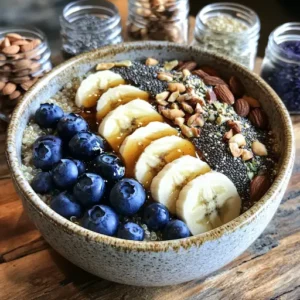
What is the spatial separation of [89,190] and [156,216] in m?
0.11

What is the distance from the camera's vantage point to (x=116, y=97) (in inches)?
40.4

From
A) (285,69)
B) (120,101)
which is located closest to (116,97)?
(120,101)

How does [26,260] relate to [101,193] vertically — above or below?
below

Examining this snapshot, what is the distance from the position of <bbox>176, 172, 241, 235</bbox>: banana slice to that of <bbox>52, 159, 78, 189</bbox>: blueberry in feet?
0.58

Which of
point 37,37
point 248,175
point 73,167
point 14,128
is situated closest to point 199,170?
point 248,175

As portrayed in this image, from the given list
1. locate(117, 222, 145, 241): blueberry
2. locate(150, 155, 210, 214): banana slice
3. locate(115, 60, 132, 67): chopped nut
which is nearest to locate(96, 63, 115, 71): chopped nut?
locate(115, 60, 132, 67): chopped nut

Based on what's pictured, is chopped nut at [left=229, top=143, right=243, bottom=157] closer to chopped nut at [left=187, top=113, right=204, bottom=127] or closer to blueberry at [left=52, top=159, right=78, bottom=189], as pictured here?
chopped nut at [left=187, top=113, right=204, bottom=127]

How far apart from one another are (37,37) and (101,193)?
60cm

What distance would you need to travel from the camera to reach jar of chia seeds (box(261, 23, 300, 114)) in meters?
1.20

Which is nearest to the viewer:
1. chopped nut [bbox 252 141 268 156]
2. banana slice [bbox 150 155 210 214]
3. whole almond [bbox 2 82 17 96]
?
banana slice [bbox 150 155 210 214]

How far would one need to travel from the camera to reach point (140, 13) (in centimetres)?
136

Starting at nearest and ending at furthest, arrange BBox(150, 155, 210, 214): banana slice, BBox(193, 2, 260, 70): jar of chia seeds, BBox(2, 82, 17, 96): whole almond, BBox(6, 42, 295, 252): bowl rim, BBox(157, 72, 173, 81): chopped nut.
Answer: BBox(6, 42, 295, 252): bowl rim, BBox(150, 155, 210, 214): banana slice, BBox(157, 72, 173, 81): chopped nut, BBox(2, 82, 17, 96): whole almond, BBox(193, 2, 260, 70): jar of chia seeds

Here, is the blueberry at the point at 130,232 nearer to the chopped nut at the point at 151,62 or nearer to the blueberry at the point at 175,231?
the blueberry at the point at 175,231

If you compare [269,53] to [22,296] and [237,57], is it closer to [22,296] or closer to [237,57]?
[237,57]
